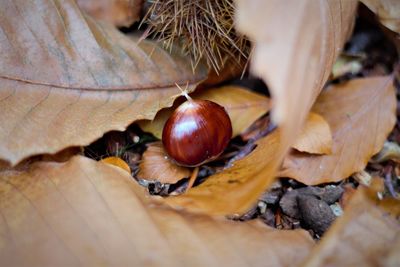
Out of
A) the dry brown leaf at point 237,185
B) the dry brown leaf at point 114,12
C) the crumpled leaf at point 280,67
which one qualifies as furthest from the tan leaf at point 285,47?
the dry brown leaf at point 114,12

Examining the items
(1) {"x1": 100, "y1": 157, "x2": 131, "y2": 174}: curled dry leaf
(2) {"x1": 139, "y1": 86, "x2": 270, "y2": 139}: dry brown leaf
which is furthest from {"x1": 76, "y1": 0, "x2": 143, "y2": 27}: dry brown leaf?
(1) {"x1": 100, "y1": 157, "x2": 131, "y2": 174}: curled dry leaf

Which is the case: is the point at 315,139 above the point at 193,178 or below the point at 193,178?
above

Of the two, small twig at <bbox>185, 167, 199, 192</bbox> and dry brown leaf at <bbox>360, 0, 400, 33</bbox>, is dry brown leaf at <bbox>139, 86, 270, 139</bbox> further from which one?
dry brown leaf at <bbox>360, 0, 400, 33</bbox>

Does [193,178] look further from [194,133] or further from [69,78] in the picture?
[69,78]

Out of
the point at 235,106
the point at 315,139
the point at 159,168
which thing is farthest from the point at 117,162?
the point at 315,139

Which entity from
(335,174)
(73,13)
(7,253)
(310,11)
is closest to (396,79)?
(335,174)

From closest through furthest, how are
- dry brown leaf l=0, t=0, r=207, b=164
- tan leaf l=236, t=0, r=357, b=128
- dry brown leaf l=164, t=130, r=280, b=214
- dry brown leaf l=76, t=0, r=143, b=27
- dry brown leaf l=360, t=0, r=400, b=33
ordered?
tan leaf l=236, t=0, r=357, b=128 < dry brown leaf l=164, t=130, r=280, b=214 < dry brown leaf l=0, t=0, r=207, b=164 < dry brown leaf l=360, t=0, r=400, b=33 < dry brown leaf l=76, t=0, r=143, b=27
